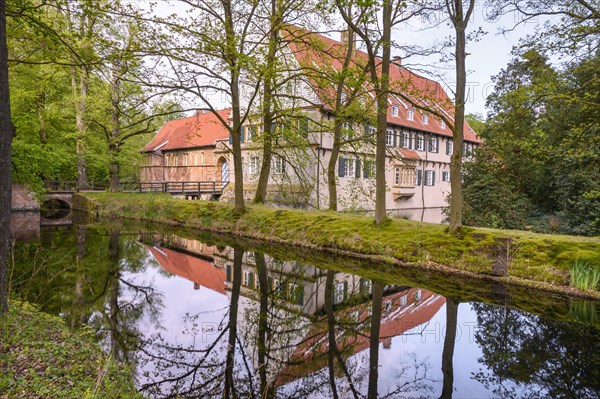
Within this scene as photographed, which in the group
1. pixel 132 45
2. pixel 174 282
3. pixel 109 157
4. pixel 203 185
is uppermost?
pixel 132 45

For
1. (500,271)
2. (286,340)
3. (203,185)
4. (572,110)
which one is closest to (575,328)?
(500,271)

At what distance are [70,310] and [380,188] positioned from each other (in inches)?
349

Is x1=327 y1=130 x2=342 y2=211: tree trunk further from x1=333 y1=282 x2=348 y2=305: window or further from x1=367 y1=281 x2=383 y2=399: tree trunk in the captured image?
x1=367 y1=281 x2=383 y2=399: tree trunk

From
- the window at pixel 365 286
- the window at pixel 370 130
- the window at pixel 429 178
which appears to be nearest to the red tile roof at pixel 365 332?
the window at pixel 365 286

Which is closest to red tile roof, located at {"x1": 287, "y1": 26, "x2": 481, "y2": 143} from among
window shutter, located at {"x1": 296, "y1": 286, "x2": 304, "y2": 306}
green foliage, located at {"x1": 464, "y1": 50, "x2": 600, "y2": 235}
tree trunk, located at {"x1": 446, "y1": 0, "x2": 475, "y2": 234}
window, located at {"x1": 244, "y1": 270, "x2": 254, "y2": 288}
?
tree trunk, located at {"x1": 446, "y1": 0, "x2": 475, "y2": 234}

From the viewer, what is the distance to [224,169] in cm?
3306

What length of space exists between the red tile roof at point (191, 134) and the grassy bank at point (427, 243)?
18.2 meters

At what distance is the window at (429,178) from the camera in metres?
32.9

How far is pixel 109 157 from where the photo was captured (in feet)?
82.7

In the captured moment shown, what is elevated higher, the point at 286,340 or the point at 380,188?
the point at 380,188

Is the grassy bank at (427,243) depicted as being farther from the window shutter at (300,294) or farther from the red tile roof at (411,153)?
the red tile roof at (411,153)

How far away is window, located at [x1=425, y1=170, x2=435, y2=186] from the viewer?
32.9 meters

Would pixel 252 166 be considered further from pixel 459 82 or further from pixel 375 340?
pixel 375 340

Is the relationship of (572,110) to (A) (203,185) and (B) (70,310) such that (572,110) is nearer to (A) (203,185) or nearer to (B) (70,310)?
(B) (70,310)
